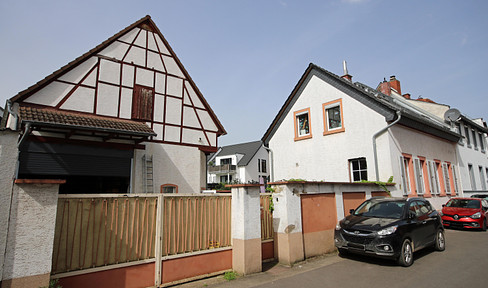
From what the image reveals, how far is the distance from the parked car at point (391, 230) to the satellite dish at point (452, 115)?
15.1 m

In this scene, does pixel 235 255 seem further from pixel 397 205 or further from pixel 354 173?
pixel 354 173

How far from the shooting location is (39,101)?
1112cm

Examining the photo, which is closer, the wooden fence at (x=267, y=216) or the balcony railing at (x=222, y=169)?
the wooden fence at (x=267, y=216)

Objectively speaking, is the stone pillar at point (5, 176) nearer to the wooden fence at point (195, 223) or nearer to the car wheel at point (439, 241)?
the wooden fence at point (195, 223)

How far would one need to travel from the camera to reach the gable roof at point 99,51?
429 inches

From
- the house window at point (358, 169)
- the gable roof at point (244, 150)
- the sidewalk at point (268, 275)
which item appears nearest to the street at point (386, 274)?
the sidewalk at point (268, 275)

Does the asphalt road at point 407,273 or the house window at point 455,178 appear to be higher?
the house window at point 455,178

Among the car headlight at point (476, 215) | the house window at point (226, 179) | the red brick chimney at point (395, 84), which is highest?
the red brick chimney at point (395, 84)

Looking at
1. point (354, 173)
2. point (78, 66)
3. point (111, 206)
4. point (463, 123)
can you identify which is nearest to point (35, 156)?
point (78, 66)

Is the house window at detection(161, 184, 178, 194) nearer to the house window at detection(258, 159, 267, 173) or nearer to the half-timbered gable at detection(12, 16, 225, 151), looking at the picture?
the half-timbered gable at detection(12, 16, 225, 151)

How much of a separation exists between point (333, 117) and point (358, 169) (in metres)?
3.09

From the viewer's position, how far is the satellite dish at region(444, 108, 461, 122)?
20.1 metres

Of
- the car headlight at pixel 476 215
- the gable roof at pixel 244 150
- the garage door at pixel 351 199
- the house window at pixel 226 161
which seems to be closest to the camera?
the garage door at pixel 351 199

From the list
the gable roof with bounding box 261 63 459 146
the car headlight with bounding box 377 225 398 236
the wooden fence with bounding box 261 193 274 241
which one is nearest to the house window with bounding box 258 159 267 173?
the gable roof with bounding box 261 63 459 146
